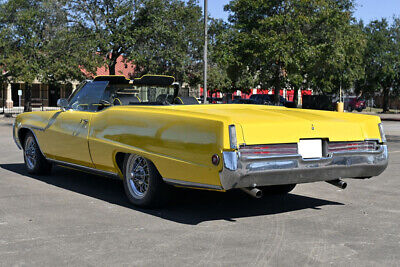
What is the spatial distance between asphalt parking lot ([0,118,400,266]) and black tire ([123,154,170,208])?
0.13 m

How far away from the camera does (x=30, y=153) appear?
8.80m

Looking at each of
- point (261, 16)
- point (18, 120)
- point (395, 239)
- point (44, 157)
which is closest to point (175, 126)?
point (395, 239)

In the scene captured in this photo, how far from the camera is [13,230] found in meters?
5.27

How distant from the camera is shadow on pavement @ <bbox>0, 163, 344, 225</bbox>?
605 centimetres

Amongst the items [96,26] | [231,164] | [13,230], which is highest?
[96,26]

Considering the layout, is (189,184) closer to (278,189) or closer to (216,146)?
(216,146)

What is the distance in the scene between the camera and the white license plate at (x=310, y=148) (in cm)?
563

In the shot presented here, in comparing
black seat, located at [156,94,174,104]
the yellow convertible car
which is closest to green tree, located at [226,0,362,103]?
black seat, located at [156,94,174,104]

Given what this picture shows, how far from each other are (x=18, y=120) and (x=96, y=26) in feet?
88.0

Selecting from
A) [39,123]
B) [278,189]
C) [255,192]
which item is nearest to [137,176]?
[255,192]

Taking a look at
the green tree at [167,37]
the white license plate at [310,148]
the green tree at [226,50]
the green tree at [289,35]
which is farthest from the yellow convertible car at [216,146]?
the green tree at [167,37]

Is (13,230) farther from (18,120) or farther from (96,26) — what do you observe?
(96,26)

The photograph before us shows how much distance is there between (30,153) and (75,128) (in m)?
1.78

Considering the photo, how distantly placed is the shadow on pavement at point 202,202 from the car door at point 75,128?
47cm
